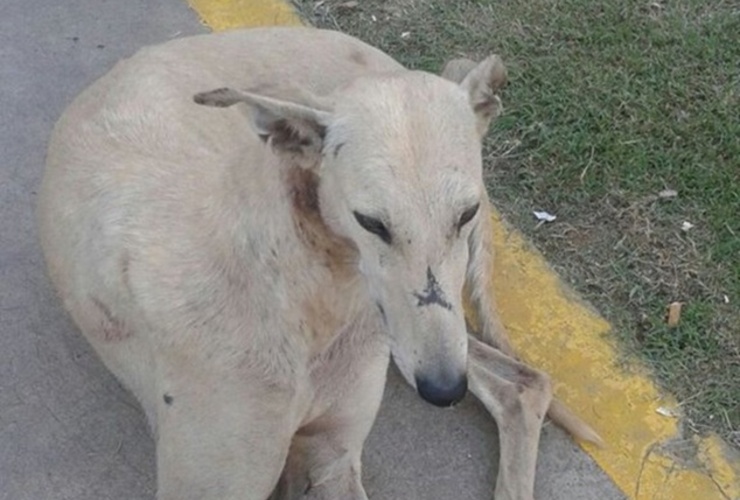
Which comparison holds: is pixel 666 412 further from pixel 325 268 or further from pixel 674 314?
pixel 325 268

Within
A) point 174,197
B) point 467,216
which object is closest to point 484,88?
point 467,216

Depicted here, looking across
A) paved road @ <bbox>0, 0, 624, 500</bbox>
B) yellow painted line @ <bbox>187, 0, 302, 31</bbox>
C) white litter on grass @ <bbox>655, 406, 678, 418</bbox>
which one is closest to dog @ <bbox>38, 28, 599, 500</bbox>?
paved road @ <bbox>0, 0, 624, 500</bbox>

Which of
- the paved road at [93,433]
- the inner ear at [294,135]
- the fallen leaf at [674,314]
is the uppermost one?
the inner ear at [294,135]

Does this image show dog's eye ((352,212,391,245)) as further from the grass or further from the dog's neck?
the grass

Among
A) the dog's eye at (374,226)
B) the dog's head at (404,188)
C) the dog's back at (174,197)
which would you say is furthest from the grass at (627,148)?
the dog's eye at (374,226)

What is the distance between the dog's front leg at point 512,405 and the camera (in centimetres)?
377

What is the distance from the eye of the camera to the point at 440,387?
2650 mm

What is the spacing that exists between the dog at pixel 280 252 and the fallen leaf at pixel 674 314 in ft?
1.74

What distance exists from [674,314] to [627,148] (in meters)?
0.79

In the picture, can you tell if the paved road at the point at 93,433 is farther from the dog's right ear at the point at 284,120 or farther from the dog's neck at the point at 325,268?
the dog's right ear at the point at 284,120

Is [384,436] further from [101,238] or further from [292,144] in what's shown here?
[292,144]

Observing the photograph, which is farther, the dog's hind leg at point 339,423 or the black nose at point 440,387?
the dog's hind leg at point 339,423

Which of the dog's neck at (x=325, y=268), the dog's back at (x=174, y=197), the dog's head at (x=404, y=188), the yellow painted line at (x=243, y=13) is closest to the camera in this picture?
the dog's head at (x=404, y=188)

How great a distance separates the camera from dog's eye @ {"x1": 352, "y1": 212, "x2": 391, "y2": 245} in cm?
262
